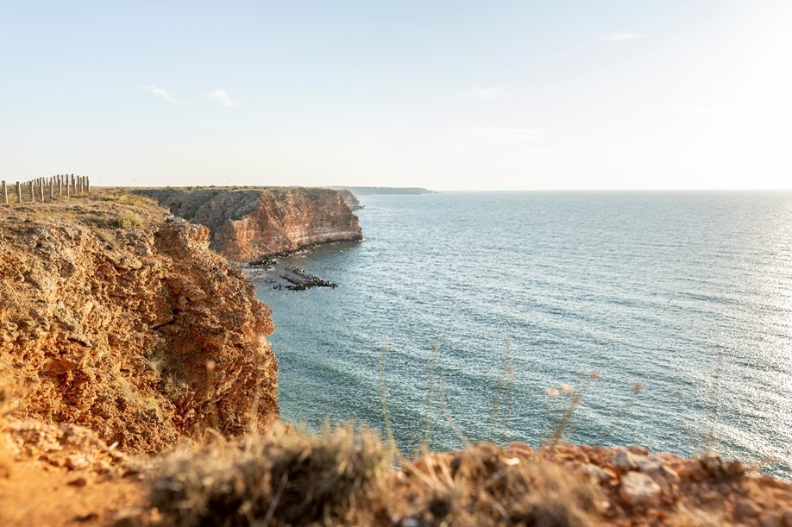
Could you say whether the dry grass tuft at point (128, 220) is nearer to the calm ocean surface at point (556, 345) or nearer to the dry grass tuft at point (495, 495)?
the calm ocean surface at point (556, 345)

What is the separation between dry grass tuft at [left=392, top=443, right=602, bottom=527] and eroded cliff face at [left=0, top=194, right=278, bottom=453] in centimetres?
468

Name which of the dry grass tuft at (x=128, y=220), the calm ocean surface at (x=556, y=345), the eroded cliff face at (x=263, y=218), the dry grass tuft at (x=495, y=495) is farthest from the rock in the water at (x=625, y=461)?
the eroded cliff face at (x=263, y=218)

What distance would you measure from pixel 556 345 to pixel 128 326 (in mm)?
32986

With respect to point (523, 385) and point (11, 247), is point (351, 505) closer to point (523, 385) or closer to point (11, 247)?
point (11, 247)

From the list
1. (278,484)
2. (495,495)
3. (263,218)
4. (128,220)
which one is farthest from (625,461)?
(263,218)

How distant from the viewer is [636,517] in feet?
15.4

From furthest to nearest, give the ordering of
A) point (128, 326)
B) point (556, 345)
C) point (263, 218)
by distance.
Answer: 1. point (263, 218)
2. point (556, 345)
3. point (128, 326)

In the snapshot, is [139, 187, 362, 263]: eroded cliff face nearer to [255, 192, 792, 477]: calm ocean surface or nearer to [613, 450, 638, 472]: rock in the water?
[255, 192, 792, 477]: calm ocean surface

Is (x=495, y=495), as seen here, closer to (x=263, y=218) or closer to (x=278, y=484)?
(x=278, y=484)

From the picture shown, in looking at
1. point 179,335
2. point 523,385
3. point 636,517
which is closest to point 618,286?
point 523,385

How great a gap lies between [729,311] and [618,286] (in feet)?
41.8

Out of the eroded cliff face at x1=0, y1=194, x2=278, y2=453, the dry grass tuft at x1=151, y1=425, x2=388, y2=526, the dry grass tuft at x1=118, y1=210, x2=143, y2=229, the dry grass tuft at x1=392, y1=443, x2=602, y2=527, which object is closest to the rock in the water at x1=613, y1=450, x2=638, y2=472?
the dry grass tuft at x1=392, y1=443, x2=602, y2=527

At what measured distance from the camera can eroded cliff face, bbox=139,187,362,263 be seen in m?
78.4

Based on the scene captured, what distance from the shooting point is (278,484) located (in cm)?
432
